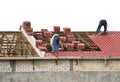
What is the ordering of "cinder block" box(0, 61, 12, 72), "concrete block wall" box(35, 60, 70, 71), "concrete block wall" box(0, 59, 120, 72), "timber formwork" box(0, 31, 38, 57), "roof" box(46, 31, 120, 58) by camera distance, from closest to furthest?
"cinder block" box(0, 61, 12, 72)
"concrete block wall" box(0, 59, 120, 72)
"concrete block wall" box(35, 60, 70, 71)
"timber formwork" box(0, 31, 38, 57)
"roof" box(46, 31, 120, 58)

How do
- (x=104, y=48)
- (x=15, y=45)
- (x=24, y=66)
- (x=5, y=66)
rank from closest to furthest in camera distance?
(x=5, y=66) < (x=24, y=66) < (x=15, y=45) < (x=104, y=48)

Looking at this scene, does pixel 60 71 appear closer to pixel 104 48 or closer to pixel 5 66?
pixel 5 66

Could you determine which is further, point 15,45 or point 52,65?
point 15,45

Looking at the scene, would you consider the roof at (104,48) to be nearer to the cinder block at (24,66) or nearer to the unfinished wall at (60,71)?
the unfinished wall at (60,71)

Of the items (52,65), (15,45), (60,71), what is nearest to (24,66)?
(52,65)

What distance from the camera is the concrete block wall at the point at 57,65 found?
28.1 m

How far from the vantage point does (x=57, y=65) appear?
28281mm

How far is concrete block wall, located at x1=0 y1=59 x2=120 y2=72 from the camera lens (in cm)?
2808

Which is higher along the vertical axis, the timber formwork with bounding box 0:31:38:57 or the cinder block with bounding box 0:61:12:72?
the timber formwork with bounding box 0:31:38:57

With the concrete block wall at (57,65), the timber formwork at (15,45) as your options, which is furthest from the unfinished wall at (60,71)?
the timber formwork at (15,45)

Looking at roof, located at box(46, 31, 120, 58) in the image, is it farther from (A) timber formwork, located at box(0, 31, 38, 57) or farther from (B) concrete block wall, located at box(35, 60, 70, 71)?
(A) timber formwork, located at box(0, 31, 38, 57)

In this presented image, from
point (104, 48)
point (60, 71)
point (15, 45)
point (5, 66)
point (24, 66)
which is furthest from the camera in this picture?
point (104, 48)

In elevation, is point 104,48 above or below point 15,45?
below

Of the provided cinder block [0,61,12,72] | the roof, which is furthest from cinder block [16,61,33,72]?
the roof
